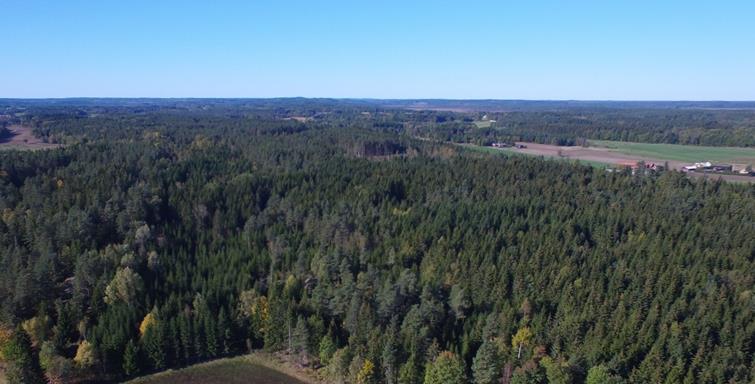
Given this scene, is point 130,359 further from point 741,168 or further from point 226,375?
point 741,168

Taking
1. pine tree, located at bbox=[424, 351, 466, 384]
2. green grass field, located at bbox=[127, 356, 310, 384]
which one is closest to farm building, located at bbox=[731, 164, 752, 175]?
pine tree, located at bbox=[424, 351, 466, 384]

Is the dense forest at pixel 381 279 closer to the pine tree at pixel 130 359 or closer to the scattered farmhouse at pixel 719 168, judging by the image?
the pine tree at pixel 130 359

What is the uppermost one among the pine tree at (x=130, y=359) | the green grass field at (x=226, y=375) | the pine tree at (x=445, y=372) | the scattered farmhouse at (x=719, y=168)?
the scattered farmhouse at (x=719, y=168)

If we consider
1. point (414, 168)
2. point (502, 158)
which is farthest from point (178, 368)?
point (502, 158)

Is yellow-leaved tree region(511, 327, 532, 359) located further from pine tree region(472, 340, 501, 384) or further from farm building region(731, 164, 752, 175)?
farm building region(731, 164, 752, 175)

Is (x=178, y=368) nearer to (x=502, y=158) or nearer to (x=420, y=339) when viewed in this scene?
(x=420, y=339)

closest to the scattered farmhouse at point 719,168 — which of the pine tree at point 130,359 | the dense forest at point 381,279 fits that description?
the dense forest at point 381,279
